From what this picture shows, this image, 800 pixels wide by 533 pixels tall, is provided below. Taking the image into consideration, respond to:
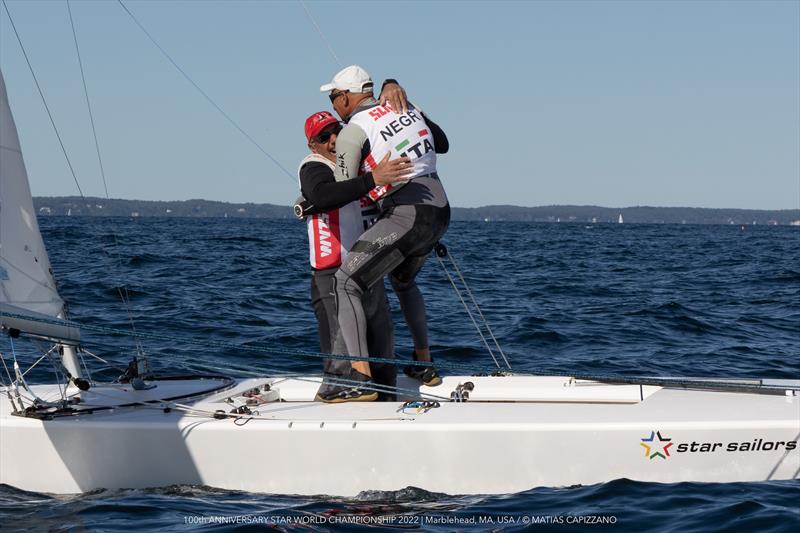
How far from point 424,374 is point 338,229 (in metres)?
1.02

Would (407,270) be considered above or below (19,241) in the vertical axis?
below

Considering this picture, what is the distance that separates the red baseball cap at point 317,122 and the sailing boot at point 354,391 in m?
1.30

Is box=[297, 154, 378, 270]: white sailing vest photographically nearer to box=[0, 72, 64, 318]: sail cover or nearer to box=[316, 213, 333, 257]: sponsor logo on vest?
box=[316, 213, 333, 257]: sponsor logo on vest

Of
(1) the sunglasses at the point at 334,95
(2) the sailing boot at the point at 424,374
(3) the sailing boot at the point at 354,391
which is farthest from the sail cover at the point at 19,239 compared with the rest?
(2) the sailing boot at the point at 424,374

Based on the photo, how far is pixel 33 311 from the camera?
4855 mm

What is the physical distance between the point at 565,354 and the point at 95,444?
5.34m

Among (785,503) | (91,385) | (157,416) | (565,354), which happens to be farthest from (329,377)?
(565,354)

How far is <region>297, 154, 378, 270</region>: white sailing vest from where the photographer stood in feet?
17.9

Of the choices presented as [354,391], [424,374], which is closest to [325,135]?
[354,391]

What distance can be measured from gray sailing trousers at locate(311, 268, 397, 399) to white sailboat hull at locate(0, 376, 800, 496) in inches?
16.7

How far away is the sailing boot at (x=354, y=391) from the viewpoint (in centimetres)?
521

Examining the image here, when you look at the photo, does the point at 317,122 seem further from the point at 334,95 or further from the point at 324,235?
the point at 324,235

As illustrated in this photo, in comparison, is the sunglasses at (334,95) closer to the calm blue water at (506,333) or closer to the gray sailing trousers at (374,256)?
the gray sailing trousers at (374,256)

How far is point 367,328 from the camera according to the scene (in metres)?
5.39
